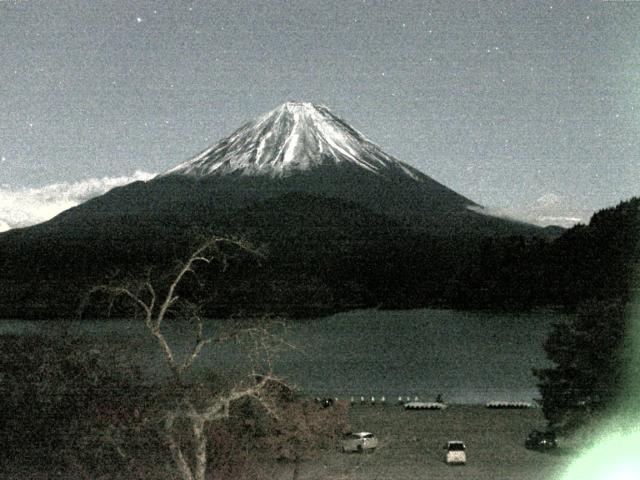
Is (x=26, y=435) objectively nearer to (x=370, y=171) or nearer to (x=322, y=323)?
(x=322, y=323)

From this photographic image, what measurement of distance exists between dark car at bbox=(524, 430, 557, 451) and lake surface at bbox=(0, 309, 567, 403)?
15987mm

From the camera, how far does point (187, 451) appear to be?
658 inches

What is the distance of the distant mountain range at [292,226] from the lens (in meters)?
122

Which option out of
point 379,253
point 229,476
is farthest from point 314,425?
point 379,253

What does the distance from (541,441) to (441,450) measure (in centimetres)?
313

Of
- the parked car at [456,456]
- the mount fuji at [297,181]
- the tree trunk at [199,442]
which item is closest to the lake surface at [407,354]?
the parked car at [456,456]

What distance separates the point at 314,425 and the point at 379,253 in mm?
123865

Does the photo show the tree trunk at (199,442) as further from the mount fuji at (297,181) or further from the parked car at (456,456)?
the mount fuji at (297,181)

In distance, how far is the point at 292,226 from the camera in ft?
522

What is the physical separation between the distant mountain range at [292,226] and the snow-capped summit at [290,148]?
0.27 m

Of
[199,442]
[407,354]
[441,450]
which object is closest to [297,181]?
[407,354]

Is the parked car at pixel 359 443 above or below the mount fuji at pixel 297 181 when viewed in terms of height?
below

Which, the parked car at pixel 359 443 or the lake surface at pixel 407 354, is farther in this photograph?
the lake surface at pixel 407 354

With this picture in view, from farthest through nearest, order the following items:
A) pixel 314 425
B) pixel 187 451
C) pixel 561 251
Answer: pixel 561 251
pixel 314 425
pixel 187 451
